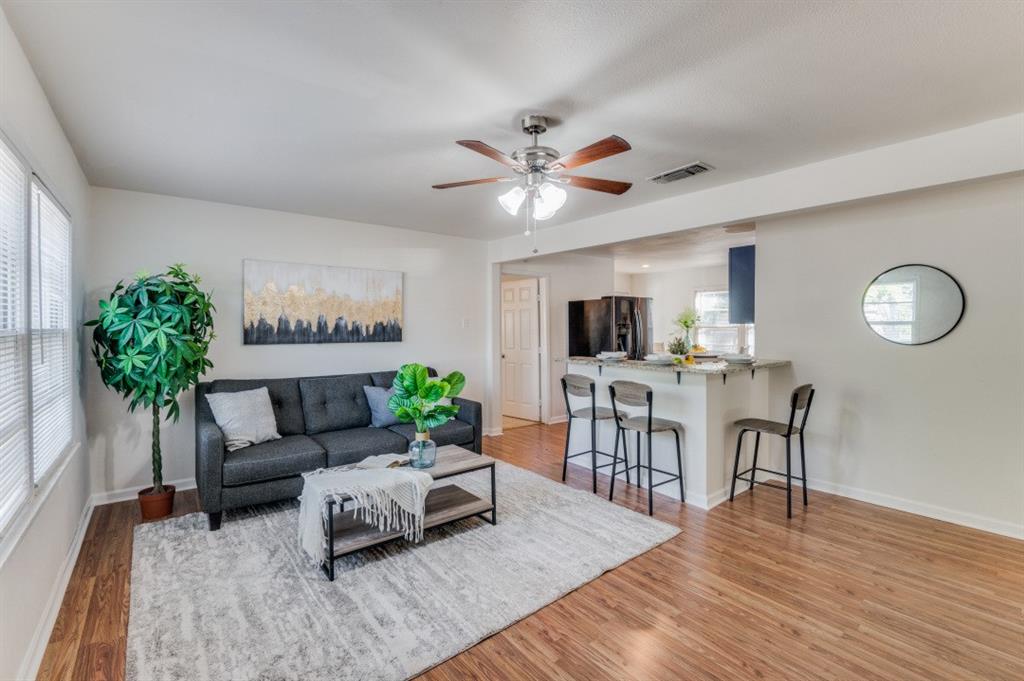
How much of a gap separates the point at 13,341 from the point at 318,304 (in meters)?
2.74

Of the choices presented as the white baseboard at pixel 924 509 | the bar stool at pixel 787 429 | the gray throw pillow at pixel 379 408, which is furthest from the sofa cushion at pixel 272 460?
the white baseboard at pixel 924 509

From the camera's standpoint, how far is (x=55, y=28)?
5.68 feet

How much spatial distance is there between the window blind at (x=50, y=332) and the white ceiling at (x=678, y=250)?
156 inches

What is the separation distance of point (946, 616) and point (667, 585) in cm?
124

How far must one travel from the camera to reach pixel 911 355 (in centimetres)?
332

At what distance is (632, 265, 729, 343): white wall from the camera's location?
8.43 meters

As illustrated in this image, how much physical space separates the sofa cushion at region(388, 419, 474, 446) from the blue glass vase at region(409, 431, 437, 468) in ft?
3.10

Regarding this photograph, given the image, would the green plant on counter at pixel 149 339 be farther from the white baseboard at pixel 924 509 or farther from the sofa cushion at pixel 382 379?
the white baseboard at pixel 924 509

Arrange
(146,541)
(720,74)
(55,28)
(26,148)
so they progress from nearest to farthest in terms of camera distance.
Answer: (55,28), (26,148), (720,74), (146,541)

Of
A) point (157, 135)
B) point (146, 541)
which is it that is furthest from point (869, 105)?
point (146, 541)

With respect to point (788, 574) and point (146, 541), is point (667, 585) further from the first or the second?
point (146, 541)

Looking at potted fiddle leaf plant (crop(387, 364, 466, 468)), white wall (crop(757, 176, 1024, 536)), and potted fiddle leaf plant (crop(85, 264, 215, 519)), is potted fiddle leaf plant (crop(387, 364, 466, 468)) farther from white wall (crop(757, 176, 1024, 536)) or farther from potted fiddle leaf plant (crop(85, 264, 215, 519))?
white wall (crop(757, 176, 1024, 536))

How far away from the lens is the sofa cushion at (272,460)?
124 inches

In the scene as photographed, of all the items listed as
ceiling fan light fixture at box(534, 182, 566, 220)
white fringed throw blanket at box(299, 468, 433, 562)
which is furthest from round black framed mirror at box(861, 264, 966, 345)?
white fringed throw blanket at box(299, 468, 433, 562)
